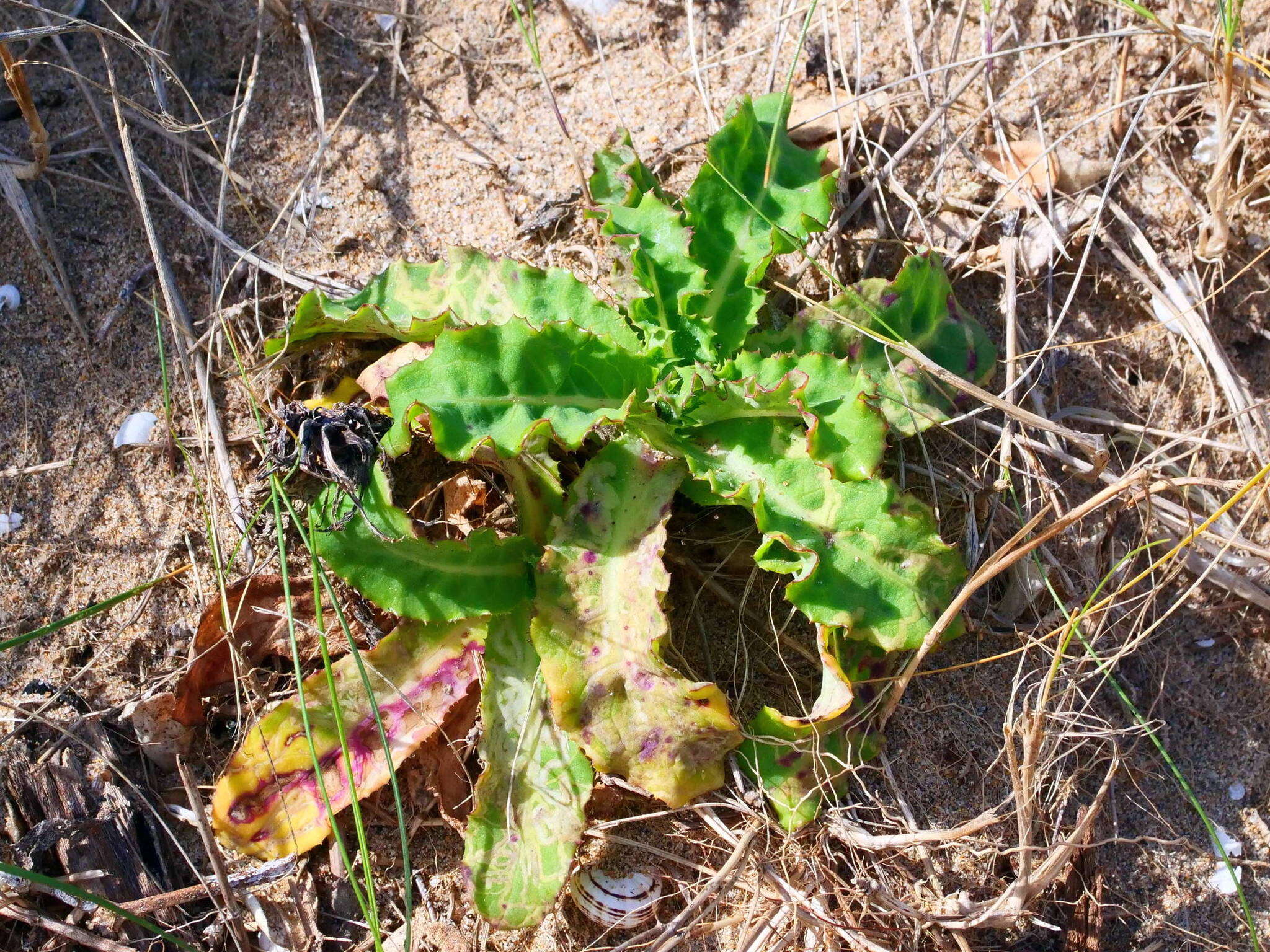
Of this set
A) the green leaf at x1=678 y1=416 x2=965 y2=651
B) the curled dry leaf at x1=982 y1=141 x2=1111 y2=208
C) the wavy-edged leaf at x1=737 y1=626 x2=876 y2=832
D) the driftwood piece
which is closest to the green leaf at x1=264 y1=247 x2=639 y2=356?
the green leaf at x1=678 y1=416 x2=965 y2=651

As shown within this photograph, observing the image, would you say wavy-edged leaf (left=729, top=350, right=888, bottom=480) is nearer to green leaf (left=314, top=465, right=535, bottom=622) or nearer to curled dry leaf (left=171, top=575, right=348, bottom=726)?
green leaf (left=314, top=465, right=535, bottom=622)

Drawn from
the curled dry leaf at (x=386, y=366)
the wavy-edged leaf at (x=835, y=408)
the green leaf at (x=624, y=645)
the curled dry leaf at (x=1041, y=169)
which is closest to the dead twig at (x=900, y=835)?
the green leaf at (x=624, y=645)

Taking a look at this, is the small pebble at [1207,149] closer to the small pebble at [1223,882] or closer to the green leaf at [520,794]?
the small pebble at [1223,882]

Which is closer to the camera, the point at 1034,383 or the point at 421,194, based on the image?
the point at 1034,383

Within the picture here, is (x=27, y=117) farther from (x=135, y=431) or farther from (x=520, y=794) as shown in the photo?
(x=520, y=794)

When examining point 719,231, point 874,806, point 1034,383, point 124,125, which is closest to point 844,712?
point 874,806

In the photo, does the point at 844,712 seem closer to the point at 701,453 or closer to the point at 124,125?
the point at 701,453

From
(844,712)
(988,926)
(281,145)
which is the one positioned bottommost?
(988,926)
